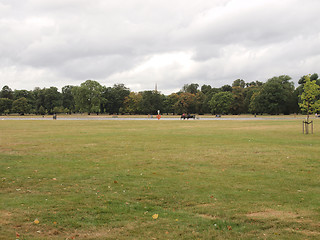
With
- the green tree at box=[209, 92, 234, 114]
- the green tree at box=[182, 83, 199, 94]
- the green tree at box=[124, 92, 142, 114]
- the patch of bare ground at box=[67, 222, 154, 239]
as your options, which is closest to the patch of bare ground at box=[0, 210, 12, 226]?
the patch of bare ground at box=[67, 222, 154, 239]

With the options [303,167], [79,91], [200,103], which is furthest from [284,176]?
[200,103]

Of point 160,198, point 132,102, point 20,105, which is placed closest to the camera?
point 160,198

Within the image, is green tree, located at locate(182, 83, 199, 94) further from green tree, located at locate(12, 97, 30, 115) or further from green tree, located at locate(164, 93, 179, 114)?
green tree, located at locate(12, 97, 30, 115)

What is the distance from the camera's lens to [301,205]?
814 centimetres

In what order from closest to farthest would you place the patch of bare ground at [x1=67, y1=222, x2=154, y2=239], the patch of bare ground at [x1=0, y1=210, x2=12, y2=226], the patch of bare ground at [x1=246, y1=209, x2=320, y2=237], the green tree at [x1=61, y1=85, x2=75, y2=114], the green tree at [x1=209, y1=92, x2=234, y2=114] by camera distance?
the patch of bare ground at [x1=67, y1=222, x2=154, y2=239] → the patch of bare ground at [x1=246, y1=209, x2=320, y2=237] → the patch of bare ground at [x1=0, y1=210, x2=12, y2=226] → the green tree at [x1=209, y1=92, x2=234, y2=114] → the green tree at [x1=61, y1=85, x2=75, y2=114]

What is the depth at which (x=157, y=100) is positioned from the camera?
5822 inches

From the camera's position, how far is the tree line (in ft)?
399

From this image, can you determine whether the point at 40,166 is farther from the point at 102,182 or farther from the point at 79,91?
the point at 79,91

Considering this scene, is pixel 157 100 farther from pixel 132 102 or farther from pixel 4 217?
pixel 4 217

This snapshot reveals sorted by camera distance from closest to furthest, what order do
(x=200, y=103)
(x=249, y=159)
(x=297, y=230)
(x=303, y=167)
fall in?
(x=297, y=230)
(x=303, y=167)
(x=249, y=159)
(x=200, y=103)

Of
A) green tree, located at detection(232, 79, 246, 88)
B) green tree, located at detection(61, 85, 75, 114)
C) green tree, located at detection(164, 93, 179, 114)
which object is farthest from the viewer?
green tree, located at detection(232, 79, 246, 88)

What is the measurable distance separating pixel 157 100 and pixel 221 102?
111 feet

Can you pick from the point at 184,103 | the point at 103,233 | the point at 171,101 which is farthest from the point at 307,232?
the point at 171,101

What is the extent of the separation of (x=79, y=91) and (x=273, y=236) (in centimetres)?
12668
